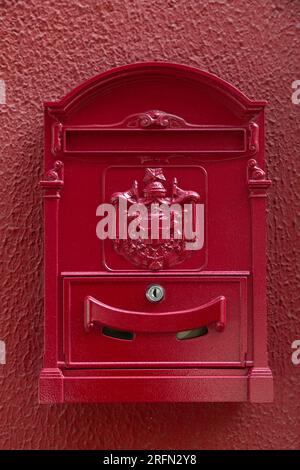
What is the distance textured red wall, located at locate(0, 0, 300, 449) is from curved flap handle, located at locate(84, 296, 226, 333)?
1.24 ft

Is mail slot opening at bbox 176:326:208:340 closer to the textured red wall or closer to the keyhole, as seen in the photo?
the keyhole

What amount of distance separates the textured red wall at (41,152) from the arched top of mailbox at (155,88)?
1.19 feet

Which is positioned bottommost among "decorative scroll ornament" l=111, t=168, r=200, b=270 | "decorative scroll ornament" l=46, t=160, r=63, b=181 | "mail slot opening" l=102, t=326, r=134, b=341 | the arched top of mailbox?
"mail slot opening" l=102, t=326, r=134, b=341

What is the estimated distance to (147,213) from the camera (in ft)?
4.55

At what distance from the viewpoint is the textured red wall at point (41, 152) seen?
5.56 feet

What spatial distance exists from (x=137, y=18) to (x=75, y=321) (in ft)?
3.30

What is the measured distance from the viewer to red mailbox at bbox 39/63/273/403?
1380mm

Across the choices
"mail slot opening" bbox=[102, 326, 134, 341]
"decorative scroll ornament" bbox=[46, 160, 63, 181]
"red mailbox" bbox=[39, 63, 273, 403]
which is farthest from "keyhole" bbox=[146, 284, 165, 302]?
"decorative scroll ornament" bbox=[46, 160, 63, 181]

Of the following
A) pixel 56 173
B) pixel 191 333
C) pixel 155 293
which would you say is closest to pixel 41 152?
pixel 56 173

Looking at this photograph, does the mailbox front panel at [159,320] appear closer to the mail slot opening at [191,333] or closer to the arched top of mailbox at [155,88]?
the mail slot opening at [191,333]

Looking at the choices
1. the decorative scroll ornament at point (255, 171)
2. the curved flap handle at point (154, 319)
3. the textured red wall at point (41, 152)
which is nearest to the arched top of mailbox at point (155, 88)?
the decorative scroll ornament at point (255, 171)

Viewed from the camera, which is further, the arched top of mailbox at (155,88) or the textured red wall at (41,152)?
the textured red wall at (41,152)

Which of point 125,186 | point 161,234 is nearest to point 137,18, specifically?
A: point 125,186

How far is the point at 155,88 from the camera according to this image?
55.5 inches
